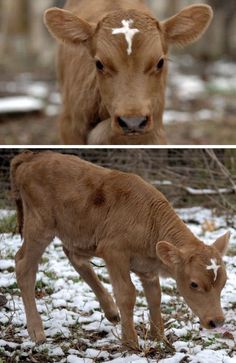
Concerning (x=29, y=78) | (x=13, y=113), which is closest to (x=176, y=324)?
(x=13, y=113)

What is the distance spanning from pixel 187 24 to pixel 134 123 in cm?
50

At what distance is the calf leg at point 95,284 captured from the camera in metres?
3.56

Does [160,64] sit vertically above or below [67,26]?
below

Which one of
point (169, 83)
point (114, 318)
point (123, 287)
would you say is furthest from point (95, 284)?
point (169, 83)

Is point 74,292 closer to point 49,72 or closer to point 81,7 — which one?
point 81,7

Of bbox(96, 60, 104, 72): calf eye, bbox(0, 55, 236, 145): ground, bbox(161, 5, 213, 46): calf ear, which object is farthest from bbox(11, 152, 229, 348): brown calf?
bbox(0, 55, 236, 145): ground

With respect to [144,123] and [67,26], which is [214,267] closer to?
[144,123]

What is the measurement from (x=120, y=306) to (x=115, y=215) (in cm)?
31

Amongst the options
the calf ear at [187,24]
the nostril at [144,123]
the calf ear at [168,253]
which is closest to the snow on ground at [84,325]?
the calf ear at [168,253]

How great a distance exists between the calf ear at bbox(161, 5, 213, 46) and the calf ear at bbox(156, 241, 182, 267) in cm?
72

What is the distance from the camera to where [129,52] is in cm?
322

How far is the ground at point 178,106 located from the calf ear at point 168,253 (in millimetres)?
1973

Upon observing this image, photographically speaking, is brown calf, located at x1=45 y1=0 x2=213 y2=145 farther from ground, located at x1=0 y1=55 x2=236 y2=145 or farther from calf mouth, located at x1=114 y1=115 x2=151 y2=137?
ground, located at x1=0 y1=55 x2=236 y2=145

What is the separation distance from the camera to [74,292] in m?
3.73
